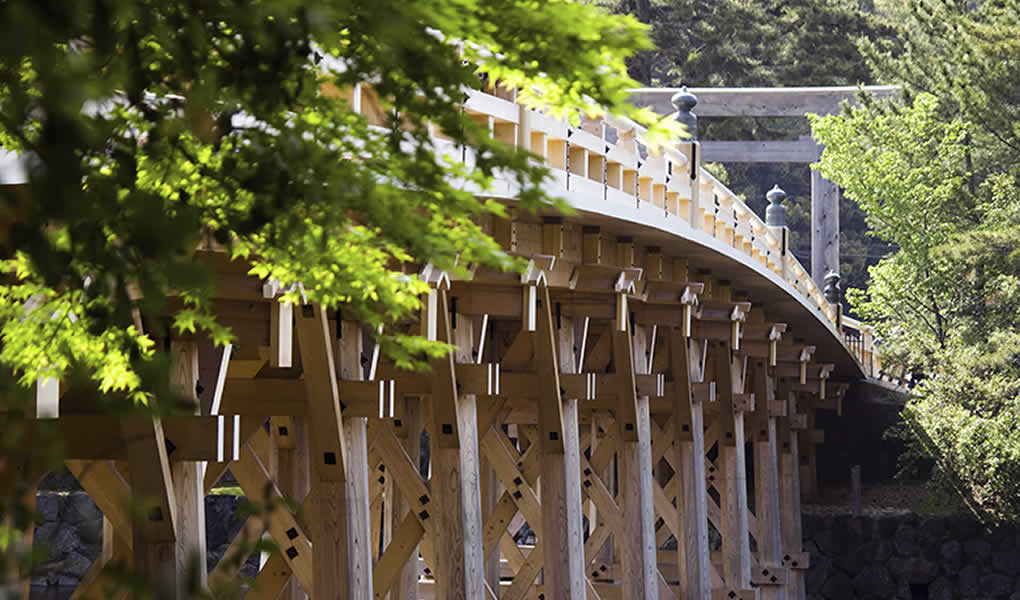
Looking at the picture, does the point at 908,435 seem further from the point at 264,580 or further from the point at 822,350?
the point at 264,580

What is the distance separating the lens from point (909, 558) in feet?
72.8

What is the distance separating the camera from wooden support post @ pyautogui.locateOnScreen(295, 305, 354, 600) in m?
6.49

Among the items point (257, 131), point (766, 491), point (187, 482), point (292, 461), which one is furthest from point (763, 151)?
point (257, 131)

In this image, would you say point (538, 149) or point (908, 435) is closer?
point (538, 149)

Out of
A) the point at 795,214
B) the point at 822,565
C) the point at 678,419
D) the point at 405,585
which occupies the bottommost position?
the point at 822,565

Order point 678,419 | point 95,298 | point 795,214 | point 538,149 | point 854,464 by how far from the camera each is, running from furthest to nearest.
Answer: point 795,214
point 854,464
point 678,419
point 538,149
point 95,298

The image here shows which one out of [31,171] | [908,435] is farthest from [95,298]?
[908,435]

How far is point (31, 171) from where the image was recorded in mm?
2092

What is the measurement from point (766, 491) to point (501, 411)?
762cm

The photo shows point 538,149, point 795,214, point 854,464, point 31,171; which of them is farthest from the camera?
point 795,214

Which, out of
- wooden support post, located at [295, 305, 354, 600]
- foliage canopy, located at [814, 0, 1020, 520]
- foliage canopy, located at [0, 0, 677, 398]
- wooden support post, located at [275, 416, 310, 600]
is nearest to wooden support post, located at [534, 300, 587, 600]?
wooden support post, located at [275, 416, 310, 600]

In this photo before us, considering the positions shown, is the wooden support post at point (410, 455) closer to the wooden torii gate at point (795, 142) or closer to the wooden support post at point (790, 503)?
the wooden support post at point (790, 503)

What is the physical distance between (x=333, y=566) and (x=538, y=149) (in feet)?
8.40

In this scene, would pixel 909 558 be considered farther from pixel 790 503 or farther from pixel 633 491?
pixel 633 491
